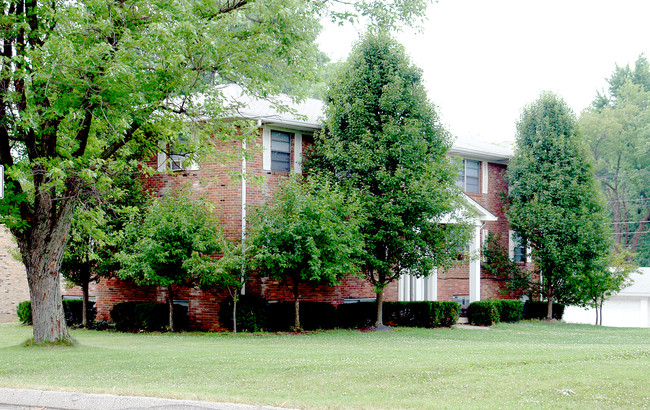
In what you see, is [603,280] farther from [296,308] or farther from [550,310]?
[296,308]

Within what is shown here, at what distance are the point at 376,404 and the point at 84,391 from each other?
3.65 m

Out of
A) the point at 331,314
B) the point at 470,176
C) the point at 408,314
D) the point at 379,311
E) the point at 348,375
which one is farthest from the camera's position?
the point at 470,176

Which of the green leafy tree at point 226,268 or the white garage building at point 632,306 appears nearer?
the green leafy tree at point 226,268

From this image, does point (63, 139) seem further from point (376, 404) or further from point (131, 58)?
point (376, 404)

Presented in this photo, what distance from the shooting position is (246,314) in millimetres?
21891

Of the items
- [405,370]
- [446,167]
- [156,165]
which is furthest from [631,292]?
[405,370]

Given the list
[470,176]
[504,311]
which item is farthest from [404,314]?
[470,176]

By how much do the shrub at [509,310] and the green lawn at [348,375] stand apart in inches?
549

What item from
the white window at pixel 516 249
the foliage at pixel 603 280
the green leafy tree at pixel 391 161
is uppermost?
the green leafy tree at pixel 391 161

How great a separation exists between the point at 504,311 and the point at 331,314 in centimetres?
840

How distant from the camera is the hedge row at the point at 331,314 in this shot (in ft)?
72.3

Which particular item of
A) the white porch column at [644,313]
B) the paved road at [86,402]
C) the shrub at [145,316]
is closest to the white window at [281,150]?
the shrub at [145,316]

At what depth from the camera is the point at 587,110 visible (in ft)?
194

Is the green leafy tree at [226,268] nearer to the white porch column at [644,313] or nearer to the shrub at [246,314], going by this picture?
the shrub at [246,314]
